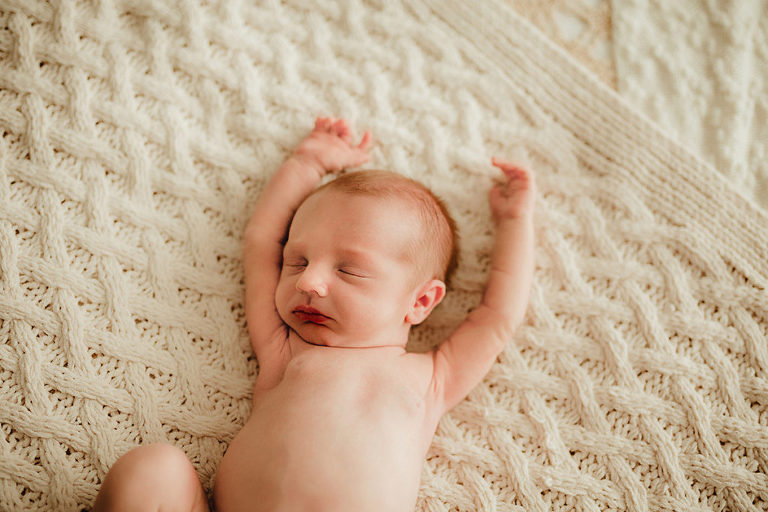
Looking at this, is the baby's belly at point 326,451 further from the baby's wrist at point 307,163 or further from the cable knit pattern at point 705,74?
the cable knit pattern at point 705,74

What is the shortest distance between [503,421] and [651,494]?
35 cm

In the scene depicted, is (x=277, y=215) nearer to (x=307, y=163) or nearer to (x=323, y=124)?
(x=307, y=163)

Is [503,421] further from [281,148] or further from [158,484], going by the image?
[281,148]

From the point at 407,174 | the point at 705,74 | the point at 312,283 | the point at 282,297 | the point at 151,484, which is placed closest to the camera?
the point at 151,484

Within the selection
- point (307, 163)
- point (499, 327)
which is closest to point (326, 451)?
point (499, 327)

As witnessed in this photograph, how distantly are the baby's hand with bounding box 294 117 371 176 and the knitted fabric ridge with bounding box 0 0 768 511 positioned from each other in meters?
Answer: 0.06

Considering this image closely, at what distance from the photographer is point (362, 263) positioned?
113cm

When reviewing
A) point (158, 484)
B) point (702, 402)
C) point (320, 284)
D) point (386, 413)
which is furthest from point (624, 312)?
point (158, 484)

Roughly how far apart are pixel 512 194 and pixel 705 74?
0.69 meters

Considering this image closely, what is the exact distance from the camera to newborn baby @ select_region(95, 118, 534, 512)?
101 cm

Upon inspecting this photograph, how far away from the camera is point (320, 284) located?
1.07 m

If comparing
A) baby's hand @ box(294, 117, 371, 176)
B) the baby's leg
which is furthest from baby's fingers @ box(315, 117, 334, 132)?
the baby's leg

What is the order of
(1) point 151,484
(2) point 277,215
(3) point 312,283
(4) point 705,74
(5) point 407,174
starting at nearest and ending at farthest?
(1) point 151,484, (3) point 312,283, (2) point 277,215, (5) point 407,174, (4) point 705,74

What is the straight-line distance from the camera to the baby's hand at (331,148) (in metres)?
1.35
